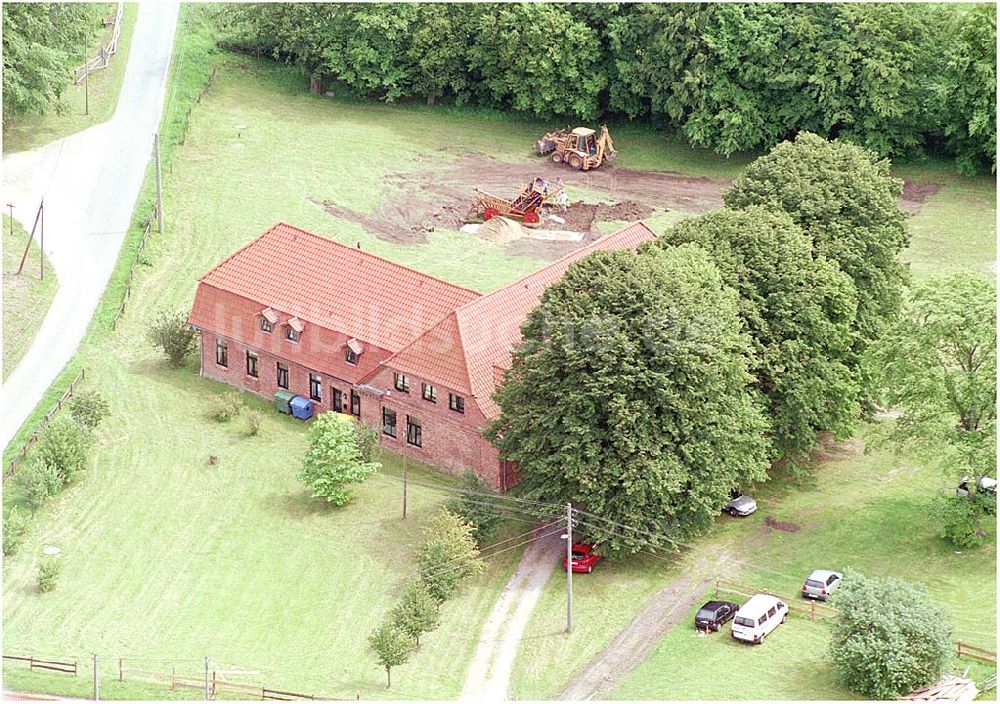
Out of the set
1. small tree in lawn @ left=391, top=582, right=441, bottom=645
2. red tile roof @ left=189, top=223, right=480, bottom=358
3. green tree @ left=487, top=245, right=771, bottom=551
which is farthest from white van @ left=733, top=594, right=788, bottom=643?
red tile roof @ left=189, top=223, right=480, bottom=358

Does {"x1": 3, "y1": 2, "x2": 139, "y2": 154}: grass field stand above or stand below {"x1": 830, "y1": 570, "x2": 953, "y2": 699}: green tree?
below

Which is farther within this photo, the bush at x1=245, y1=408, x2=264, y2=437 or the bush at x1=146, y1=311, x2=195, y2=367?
the bush at x1=146, y1=311, x2=195, y2=367

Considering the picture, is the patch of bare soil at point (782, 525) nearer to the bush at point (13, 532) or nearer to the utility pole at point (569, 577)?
the utility pole at point (569, 577)

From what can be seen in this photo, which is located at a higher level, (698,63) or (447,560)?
(698,63)

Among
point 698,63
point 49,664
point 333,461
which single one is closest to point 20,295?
point 333,461

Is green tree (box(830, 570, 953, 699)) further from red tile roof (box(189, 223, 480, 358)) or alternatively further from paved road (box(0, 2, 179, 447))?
paved road (box(0, 2, 179, 447))

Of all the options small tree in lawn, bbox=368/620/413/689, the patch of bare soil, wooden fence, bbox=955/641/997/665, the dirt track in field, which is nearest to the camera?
small tree in lawn, bbox=368/620/413/689

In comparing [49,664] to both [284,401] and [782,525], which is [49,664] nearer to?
[284,401]
